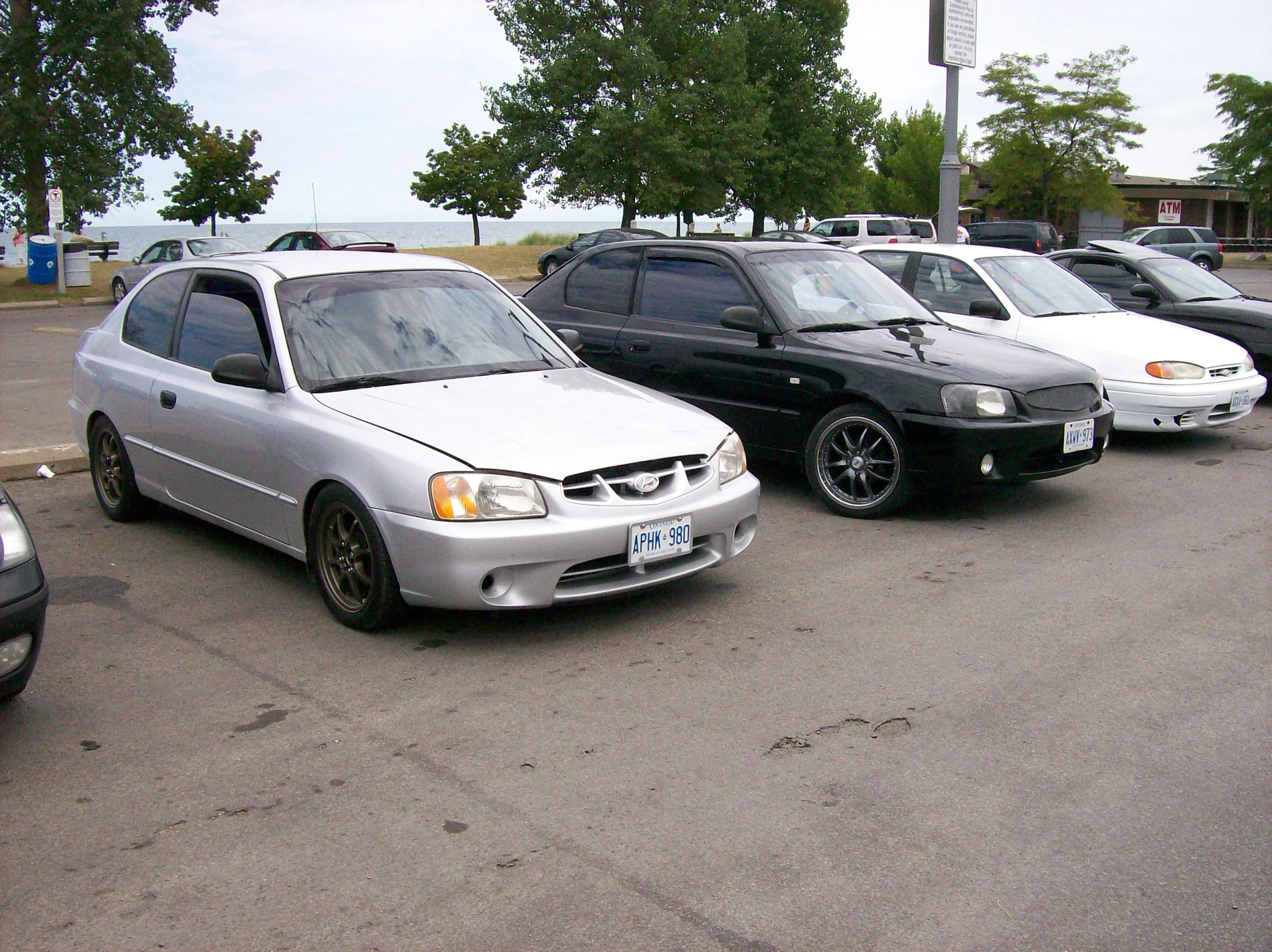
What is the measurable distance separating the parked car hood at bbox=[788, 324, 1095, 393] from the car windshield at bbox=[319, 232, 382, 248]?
2045 centimetres

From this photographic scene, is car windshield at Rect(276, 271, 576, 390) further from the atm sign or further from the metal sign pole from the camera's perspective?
the atm sign

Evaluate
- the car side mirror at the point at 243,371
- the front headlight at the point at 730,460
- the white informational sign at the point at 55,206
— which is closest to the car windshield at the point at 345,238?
the white informational sign at the point at 55,206

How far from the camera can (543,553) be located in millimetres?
4754

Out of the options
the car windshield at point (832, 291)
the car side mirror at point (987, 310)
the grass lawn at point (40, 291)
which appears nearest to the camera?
the car windshield at point (832, 291)

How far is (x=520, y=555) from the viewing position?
4730 mm

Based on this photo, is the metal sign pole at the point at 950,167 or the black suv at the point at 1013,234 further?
the black suv at the point at 1013,234

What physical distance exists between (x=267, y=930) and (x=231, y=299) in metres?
3.94

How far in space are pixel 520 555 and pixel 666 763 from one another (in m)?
1.20

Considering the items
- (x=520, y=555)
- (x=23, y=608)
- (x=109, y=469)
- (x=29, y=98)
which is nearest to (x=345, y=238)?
(x=29, y=98)

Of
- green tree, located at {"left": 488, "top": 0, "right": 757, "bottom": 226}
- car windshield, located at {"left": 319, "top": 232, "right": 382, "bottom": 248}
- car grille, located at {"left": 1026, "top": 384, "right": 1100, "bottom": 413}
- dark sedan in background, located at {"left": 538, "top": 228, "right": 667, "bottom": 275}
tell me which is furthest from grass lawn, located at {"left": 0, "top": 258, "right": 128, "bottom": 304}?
car grille, located at {"left": 1026, "top": 384, "right": 1100, "bottom": 413}

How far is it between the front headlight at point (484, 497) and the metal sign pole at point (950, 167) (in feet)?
38.0

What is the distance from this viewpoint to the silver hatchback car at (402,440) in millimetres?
4789

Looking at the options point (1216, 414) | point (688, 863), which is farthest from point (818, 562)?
point (1216, 414)

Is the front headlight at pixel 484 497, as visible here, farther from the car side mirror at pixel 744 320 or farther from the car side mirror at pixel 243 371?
the car side mirror at pixel 744 320
